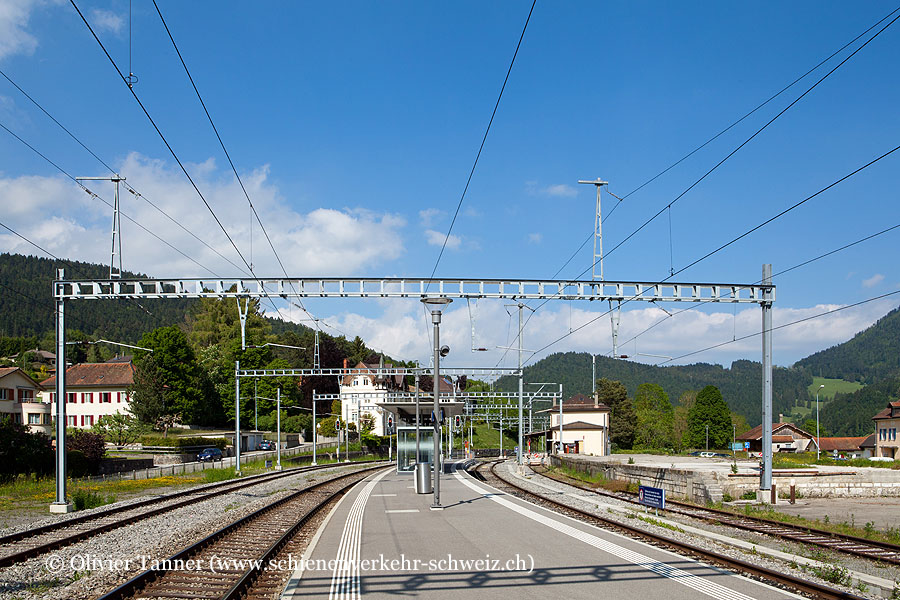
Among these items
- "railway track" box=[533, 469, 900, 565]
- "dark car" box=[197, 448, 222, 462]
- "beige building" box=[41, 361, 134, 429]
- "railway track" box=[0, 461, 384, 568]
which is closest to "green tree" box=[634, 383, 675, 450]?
"dark car" box=[197, 448, 222, 462]

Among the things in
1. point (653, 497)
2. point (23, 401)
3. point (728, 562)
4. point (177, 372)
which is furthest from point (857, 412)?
point (728, 562)

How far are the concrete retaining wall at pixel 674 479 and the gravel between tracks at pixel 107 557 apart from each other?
15.1m

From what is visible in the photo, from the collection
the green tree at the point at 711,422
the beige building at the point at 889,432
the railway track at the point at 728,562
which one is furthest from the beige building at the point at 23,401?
the green tree at the point at 711,422

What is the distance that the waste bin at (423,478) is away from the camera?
25062mm

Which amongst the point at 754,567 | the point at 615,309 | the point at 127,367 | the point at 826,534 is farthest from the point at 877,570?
the point at 127,367

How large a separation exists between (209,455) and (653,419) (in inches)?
2874

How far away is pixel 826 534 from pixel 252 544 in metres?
12.0

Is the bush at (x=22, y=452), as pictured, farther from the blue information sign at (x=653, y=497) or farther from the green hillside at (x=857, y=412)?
the green hillside at (x=857, y=412)

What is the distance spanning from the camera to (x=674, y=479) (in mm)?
28484

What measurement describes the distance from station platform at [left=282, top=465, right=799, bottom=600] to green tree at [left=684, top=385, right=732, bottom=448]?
9942 centimetres

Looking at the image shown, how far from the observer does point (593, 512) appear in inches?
782

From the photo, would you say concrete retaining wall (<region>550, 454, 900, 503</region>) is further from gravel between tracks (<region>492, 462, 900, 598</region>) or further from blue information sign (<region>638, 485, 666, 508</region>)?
gravel between tracks (<region>492, 462, 900, 598</region>)

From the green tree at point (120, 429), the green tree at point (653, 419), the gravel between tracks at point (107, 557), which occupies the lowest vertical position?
the green tree at point (653, 419)

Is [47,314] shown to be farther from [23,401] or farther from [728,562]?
[728,562]
